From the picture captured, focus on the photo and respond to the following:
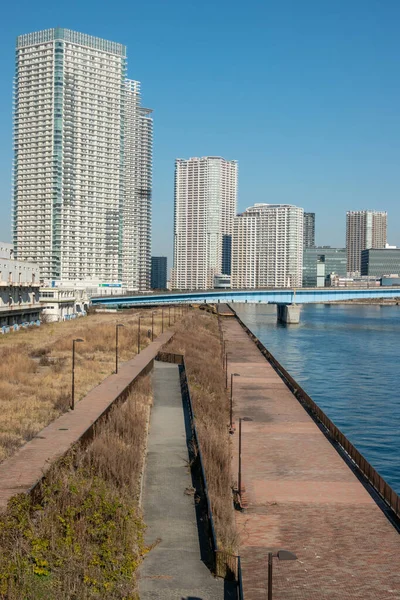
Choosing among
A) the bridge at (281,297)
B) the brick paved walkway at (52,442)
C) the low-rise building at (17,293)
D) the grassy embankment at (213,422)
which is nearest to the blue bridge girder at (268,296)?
the bridge at (281,297)

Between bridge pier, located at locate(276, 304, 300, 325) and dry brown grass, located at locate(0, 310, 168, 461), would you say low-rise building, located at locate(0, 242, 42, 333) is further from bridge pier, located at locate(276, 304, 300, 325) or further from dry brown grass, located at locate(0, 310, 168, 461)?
bridge pier, located at locate(276, 304, 300, 325)

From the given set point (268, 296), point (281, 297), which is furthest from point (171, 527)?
point (268, 296)

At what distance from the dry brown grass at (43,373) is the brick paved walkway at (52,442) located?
653mm

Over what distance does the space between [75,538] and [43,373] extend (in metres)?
35.7

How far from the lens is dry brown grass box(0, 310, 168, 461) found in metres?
32.9

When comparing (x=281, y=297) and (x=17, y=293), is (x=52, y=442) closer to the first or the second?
(x=17, y=293)

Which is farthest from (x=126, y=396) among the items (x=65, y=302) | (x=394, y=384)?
(x=65, y=302)

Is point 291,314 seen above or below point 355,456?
above

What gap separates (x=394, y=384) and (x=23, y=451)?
1786 inches

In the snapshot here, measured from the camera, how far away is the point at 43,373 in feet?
170

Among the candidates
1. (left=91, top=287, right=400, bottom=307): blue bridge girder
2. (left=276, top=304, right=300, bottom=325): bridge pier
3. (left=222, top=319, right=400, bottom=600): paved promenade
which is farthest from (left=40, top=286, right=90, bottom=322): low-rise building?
(left=222, top=319, right=400, bottom=600): paved promenade

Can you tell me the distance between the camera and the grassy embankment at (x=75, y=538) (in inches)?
583

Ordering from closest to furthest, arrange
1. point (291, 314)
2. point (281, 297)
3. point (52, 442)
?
point (52, 442), point (291, 314), point (281, 297)

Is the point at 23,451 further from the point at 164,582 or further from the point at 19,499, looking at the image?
the point at 164,582
